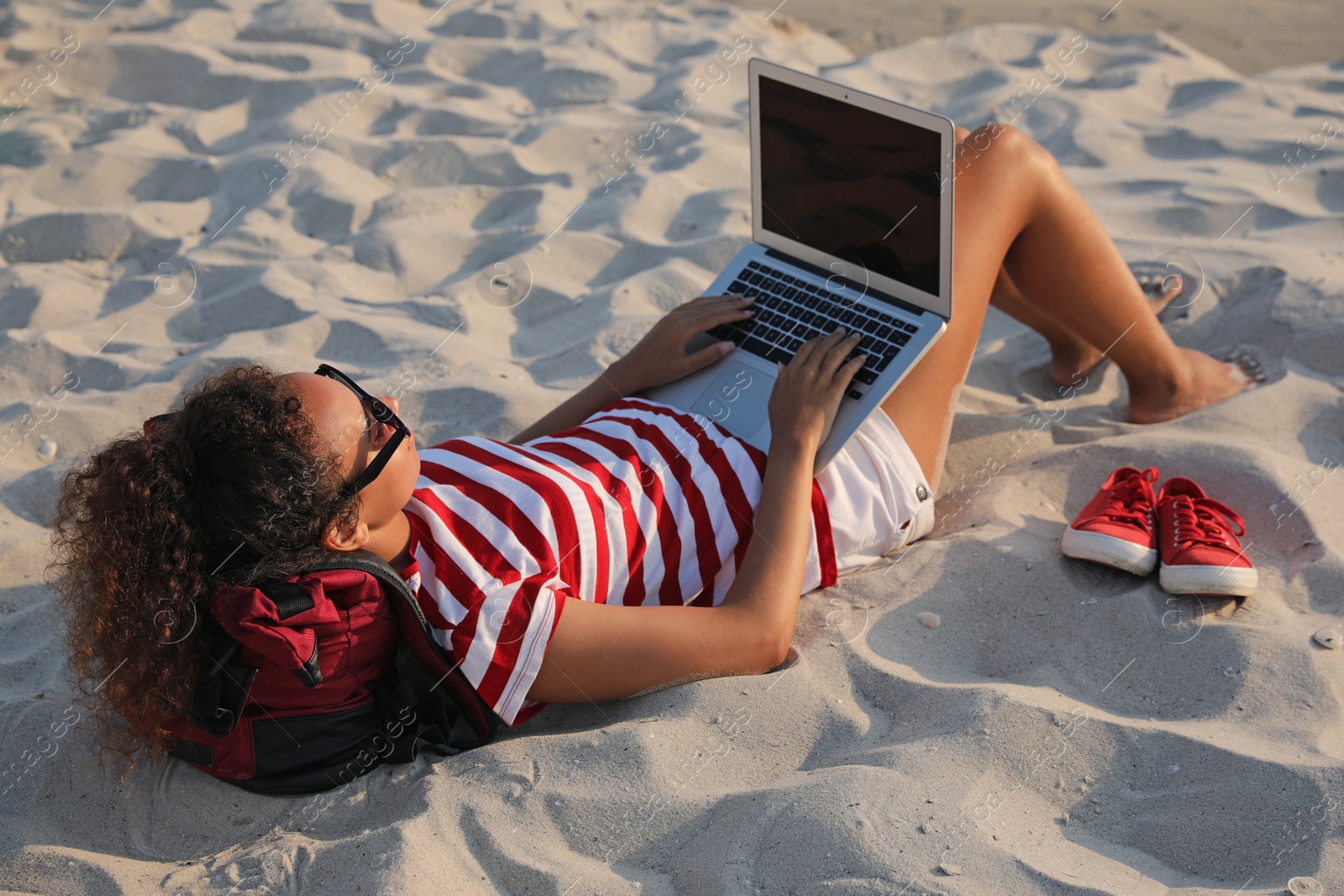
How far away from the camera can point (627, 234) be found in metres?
3.55

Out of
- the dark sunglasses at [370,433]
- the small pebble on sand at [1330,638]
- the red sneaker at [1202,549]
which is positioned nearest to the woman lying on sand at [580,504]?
the dark sunglasses at [370,433]

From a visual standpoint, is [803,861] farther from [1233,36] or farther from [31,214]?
[1233,36]

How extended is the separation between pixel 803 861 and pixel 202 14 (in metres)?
4.81

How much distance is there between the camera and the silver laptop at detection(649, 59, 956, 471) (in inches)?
83.8

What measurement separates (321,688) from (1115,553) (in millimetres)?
1465

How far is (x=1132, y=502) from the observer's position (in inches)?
89.1

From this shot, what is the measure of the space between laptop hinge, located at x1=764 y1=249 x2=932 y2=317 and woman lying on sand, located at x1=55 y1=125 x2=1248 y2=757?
0.11m

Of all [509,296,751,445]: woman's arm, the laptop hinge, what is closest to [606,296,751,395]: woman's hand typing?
[509,296,751,445]: woman's arm

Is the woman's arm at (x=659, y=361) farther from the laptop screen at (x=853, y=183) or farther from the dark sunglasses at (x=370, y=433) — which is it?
the dark sunglasses at (x=370, y=433)

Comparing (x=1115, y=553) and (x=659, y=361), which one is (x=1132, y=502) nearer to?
(x=1115, y=553)

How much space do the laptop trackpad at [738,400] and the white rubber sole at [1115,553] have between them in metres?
0.66

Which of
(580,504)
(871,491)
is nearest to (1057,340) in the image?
(871,491)

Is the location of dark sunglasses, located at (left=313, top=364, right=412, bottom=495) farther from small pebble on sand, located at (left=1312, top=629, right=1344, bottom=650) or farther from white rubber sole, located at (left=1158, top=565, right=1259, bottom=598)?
small pebble on sand, located at (left=1312, top=629, right=1344, bottom=650)

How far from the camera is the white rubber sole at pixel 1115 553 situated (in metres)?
2.10
